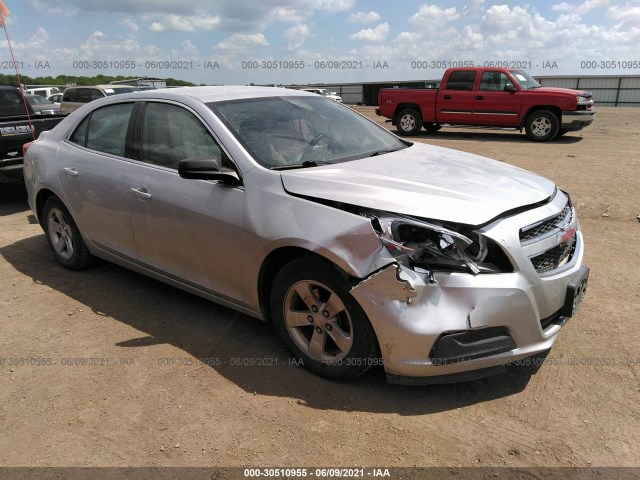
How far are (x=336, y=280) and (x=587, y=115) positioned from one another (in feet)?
41.9

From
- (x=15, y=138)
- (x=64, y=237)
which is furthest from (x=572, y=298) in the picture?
(x=15, y=138)

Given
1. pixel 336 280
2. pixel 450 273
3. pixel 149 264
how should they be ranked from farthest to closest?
pixel 149 264 → pixel 336 280 → pixel 450 273

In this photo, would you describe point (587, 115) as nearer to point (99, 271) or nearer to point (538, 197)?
point (538, 197)

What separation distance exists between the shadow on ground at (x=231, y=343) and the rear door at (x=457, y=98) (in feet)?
39.3

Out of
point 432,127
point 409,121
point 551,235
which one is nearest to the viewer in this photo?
point 551,235

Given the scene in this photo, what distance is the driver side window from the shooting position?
349cm

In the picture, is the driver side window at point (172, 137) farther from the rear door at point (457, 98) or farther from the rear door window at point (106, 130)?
the rear door at point (457, 98)

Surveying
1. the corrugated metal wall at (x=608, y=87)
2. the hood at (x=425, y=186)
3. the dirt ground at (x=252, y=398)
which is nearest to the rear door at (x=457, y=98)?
the dirt ground at (x=252, y=398)

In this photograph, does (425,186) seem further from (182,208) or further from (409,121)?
(409,121)

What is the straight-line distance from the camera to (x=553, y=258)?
9.61ft

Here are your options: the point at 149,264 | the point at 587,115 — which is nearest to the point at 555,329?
→ the point at 149,264

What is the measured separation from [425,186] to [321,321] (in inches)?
39.7

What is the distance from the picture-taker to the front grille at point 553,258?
2.79 m

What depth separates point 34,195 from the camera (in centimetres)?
507
